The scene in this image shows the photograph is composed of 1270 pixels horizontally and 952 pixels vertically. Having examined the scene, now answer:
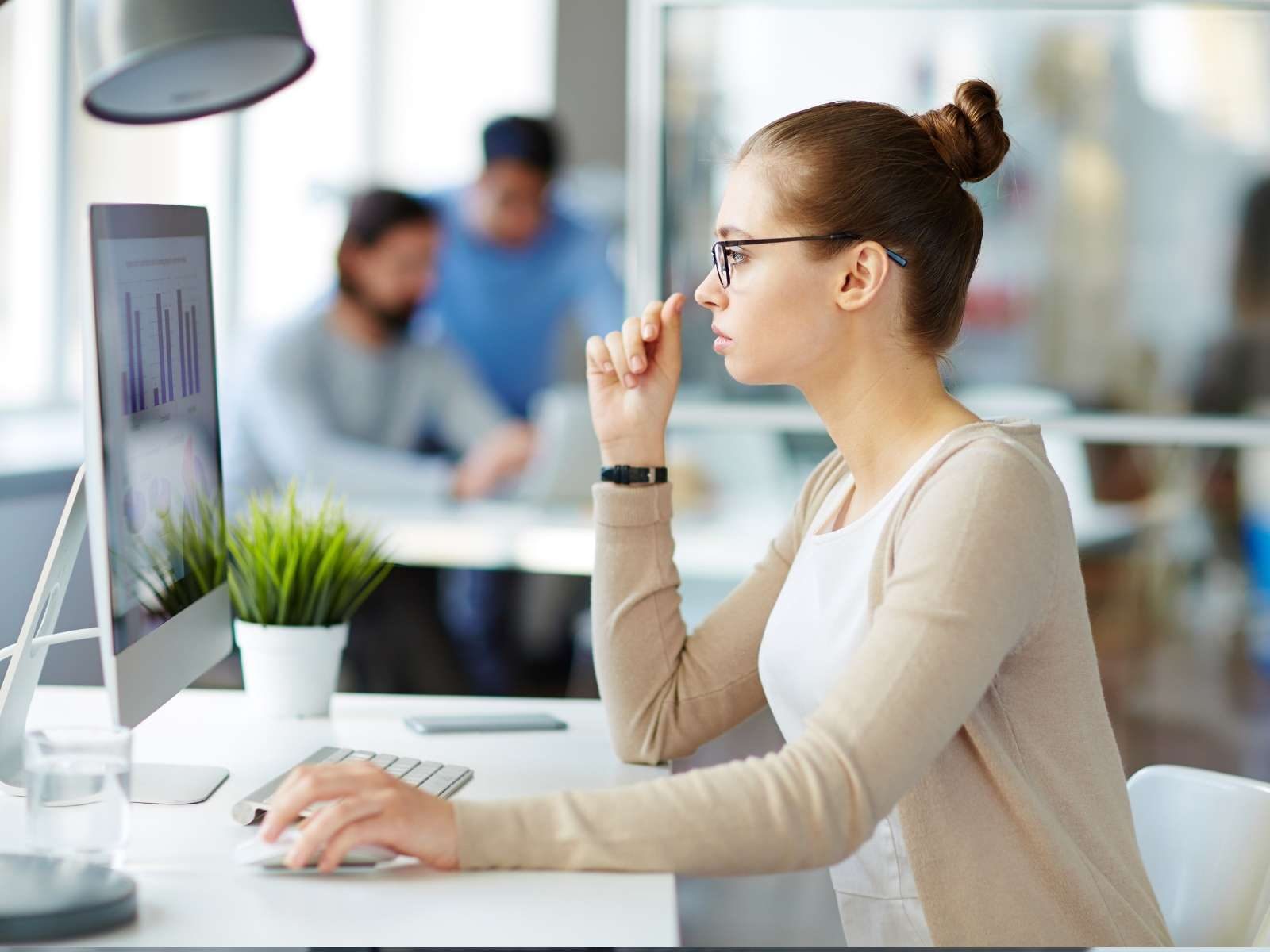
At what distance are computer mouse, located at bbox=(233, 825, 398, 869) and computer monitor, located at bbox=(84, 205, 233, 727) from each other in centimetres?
18

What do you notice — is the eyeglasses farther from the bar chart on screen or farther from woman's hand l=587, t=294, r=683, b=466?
the bar chart on screen

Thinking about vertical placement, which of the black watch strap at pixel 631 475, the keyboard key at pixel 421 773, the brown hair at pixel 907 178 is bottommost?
the keyboard key at pixel 421 773

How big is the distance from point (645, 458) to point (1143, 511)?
2597mm

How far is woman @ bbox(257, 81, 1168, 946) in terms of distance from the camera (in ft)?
3.56

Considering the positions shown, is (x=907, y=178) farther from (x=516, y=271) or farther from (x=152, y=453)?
(x=516, y=271)

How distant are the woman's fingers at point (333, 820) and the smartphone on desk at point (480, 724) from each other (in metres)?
0.54

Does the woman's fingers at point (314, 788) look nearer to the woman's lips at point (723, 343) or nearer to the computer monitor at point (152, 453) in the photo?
the computer monitor at point (152, 453)

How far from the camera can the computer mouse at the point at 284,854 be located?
1102 mm

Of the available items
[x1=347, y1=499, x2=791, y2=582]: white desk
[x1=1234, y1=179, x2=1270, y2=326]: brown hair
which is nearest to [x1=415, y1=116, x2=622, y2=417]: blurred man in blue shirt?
[x1=347, y1=499, x2=791, y2=582]: white desk

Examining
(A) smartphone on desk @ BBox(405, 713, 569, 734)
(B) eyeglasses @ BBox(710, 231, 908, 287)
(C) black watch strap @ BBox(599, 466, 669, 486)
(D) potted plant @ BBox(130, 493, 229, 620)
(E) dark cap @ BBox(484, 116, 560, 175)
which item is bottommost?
(A) smartphone on desk @ BBox(405, 713, 569, 734)

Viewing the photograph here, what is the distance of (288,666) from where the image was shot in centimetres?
164

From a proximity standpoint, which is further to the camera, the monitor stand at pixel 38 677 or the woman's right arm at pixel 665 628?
the woman's right arm at pixel 665 628

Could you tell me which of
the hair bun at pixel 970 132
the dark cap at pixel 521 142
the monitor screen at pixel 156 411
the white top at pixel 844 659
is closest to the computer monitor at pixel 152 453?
the monitor screen at pixel 156 411

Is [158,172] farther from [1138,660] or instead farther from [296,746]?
[296,746]
